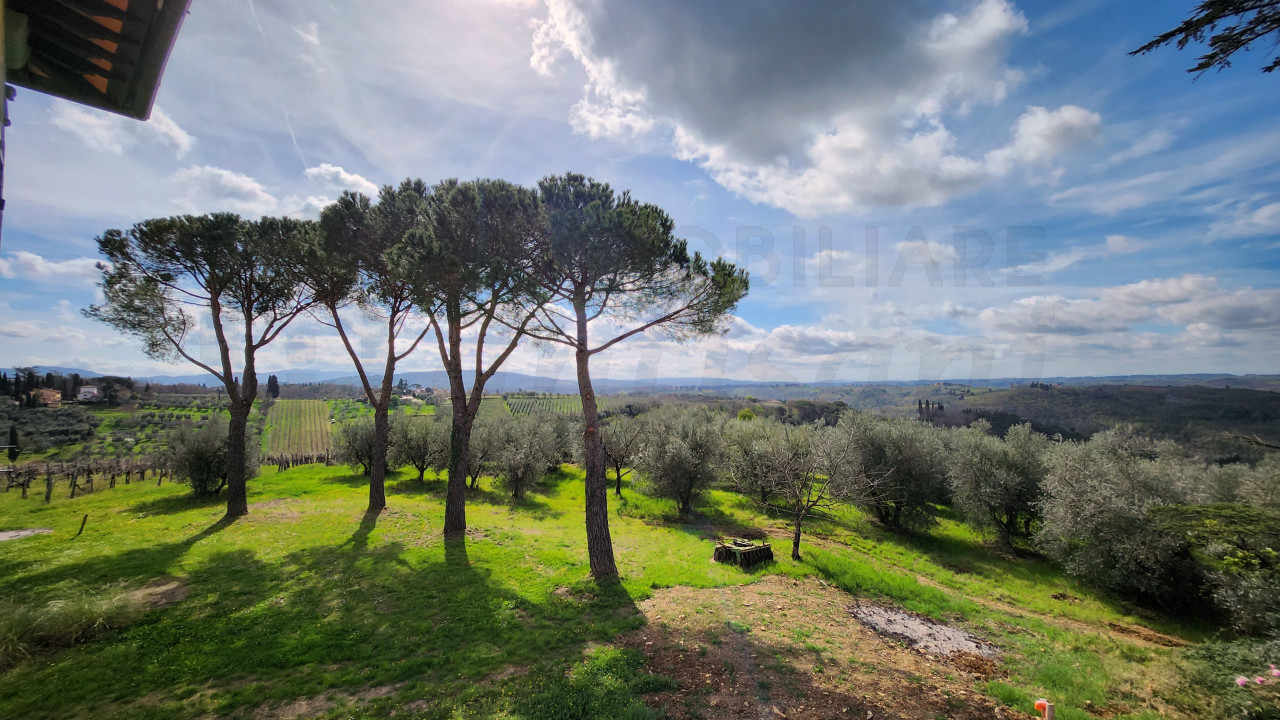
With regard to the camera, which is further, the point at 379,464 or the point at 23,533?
the point at 379,464

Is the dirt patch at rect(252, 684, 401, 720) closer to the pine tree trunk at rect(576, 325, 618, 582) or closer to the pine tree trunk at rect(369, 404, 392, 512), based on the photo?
the pine tree trunk at rect(576, 325, 618, 582)

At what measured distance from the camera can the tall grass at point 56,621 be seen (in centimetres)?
657

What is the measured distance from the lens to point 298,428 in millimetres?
75688

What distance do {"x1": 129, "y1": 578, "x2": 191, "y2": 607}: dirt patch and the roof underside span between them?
11.2m

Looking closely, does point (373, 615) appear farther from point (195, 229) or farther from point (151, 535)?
point (195, 229)

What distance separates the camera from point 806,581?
13594 mm

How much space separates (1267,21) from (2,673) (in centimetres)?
2063

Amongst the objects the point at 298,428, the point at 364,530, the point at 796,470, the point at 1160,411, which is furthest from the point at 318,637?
the point at 1160,411

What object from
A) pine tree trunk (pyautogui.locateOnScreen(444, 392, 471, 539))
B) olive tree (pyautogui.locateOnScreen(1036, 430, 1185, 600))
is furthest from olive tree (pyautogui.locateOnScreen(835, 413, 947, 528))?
pine tree trunk (pyautogui.locateOnScreen(444, 392, 471, 539))

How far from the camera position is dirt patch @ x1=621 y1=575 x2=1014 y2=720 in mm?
6371

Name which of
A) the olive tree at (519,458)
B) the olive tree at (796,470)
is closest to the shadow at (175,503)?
the olive tree at (519,458)

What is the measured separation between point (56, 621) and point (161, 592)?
2614 mm

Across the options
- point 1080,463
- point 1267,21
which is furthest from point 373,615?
point 1080,463

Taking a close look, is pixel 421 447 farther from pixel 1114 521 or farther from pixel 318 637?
pixel 1114 521
